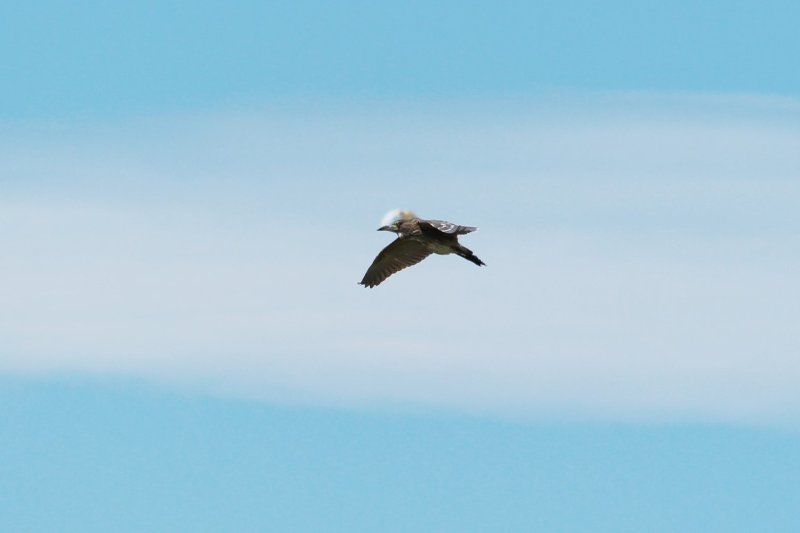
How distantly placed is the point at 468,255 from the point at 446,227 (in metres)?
2.07

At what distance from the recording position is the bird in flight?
85.4 metres

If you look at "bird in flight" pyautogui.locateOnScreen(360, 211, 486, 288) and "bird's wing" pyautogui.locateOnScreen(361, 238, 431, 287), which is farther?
"bird's wing" pyautogui.locateOnScreen(361, 238, 431, 287)

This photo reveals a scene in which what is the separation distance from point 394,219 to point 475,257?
20.5 feet

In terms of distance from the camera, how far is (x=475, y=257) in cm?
8500

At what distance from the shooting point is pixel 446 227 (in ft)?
278

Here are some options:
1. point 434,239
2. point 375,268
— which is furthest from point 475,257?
point 375,268

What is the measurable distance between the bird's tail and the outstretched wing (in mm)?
1613

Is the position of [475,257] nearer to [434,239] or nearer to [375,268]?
[434,239]

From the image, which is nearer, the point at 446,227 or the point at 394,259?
the point at 446,227

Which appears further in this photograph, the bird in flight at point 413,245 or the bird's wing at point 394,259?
the bird's wing at point 394,259

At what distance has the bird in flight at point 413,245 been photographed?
8538cm

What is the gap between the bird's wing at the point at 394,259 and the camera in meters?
89.7

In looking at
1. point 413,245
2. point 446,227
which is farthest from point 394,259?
point 446,227

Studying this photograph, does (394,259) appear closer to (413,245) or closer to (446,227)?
(413,245)
